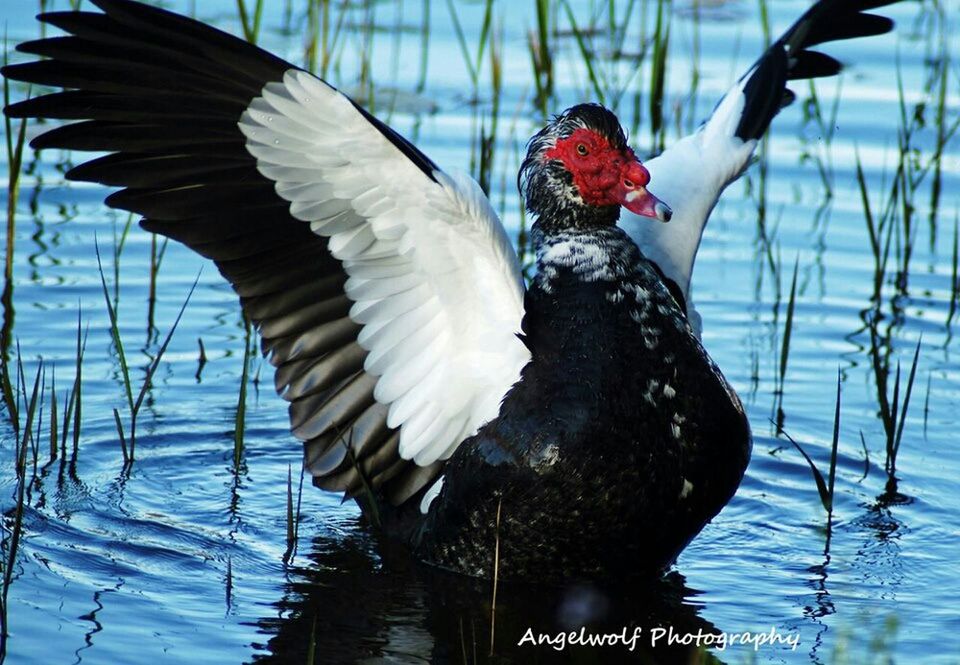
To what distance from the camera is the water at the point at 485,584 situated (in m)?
4.46

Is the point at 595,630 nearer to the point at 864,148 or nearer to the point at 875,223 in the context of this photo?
the point at 875,223

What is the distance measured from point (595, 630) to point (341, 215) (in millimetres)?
1393

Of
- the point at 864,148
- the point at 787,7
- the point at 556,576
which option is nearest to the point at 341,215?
the point at 556,576

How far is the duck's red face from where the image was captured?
4637 millimetres

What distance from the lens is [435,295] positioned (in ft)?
14.8

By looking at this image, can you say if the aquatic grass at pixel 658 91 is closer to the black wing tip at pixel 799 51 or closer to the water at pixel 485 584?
the water at pixel 485 584

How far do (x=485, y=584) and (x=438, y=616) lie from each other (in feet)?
0.76

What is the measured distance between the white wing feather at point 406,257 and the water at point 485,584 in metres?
0.60

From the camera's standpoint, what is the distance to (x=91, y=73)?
4.37 m

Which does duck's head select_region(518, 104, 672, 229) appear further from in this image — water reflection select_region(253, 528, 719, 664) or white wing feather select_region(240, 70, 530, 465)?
water reflection select_region(253, 528, 719, 664)

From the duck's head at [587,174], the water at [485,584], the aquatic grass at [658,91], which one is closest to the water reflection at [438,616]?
the water at [485,584]

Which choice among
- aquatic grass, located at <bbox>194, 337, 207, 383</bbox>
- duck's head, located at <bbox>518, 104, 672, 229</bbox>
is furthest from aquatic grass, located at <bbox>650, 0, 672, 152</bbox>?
duck's head, located at <bbox>518, 104, 672, 229</bbox>

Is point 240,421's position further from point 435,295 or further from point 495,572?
point 495,572

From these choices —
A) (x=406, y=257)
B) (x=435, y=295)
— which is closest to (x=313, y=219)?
(x=406, y=257)
